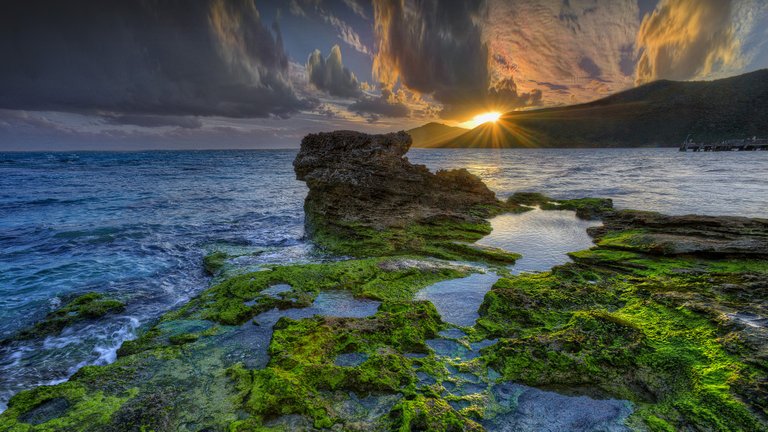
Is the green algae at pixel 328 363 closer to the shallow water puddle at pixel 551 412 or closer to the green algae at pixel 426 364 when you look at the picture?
the green algae at pixel 426 364

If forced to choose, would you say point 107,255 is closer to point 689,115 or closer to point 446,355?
point 446,355

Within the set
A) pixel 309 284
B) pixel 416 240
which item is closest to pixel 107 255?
pixel 309 284

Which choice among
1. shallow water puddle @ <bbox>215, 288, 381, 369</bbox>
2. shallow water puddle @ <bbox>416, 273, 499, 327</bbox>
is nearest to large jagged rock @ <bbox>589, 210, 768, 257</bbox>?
shallow water puddle @ <bbox>416, 273, 499, 327</bbox>

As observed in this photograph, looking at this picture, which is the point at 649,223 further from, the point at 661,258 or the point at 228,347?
the point at 228,347

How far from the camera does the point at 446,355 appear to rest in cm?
584

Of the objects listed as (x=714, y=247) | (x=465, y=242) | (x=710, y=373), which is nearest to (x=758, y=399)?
(x=710, y=373)

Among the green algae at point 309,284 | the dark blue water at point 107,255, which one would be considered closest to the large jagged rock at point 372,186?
the dark blue water at point 107,255

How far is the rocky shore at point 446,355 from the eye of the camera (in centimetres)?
441

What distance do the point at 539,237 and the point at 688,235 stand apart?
4.72m

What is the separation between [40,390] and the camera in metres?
4.94

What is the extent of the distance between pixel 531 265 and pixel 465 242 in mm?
3004

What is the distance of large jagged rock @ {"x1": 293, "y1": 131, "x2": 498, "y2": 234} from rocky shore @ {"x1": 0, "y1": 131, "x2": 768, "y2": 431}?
230 inches

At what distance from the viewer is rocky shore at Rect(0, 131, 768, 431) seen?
4406 millimetres

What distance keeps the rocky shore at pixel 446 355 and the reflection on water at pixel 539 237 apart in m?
1.11
